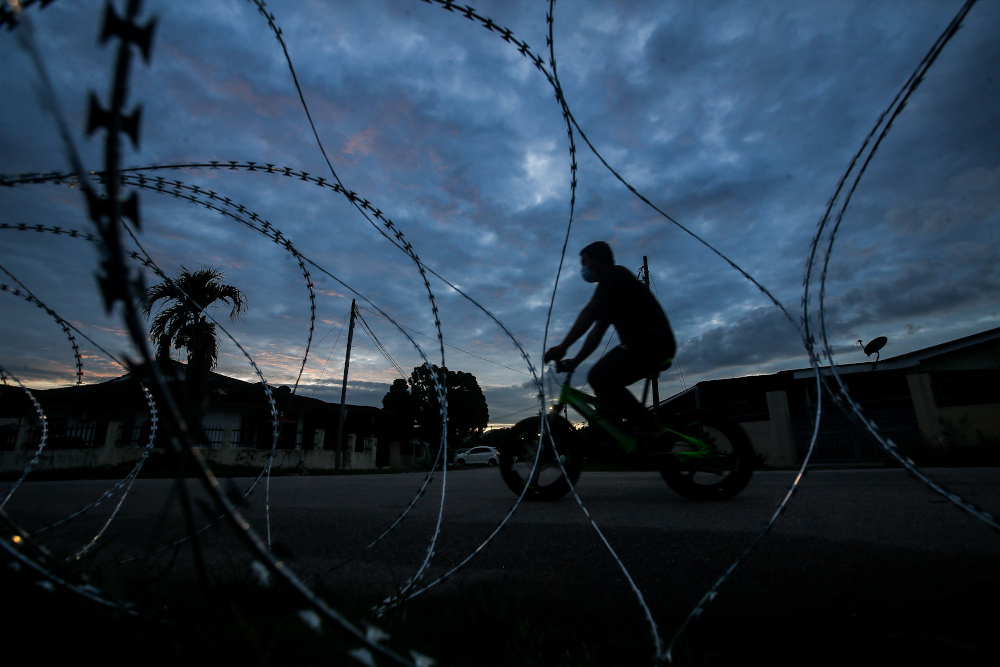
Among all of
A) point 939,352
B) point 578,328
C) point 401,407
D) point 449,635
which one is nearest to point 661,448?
point 578,328

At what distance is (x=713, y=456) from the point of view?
13.0 feet

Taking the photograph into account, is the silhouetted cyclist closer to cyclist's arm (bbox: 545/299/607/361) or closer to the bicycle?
cyclist's arm (bbox: 545/299/607/361)

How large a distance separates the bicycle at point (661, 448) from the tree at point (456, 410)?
3225 centimetres

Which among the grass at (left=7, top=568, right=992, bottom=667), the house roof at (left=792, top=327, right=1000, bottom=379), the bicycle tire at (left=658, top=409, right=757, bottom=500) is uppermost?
the house roof at (left=792, top=327, right=1000, bottom=379)

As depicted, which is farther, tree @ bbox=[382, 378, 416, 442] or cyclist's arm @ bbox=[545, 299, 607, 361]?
tree @ bbox=[382, 378, 416, 442]

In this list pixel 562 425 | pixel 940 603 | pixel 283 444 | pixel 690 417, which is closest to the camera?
pixel 940 603

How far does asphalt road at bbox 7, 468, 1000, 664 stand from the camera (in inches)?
61.7

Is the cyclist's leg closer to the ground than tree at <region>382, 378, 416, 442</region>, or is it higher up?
closer to the ground

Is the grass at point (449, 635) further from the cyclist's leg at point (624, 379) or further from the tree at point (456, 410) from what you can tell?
the tree at point (456, 410)

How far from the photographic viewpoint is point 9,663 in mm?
1140

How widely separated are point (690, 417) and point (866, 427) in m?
2.12

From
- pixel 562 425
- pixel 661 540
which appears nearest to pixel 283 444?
pixel 562 425

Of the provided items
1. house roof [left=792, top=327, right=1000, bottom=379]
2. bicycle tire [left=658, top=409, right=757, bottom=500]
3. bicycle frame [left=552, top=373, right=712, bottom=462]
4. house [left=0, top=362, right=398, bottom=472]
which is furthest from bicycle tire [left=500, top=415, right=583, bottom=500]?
house roof [left=792, top=327, right=1000, bottom=379]

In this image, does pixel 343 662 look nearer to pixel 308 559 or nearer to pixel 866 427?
pixel 308 559
